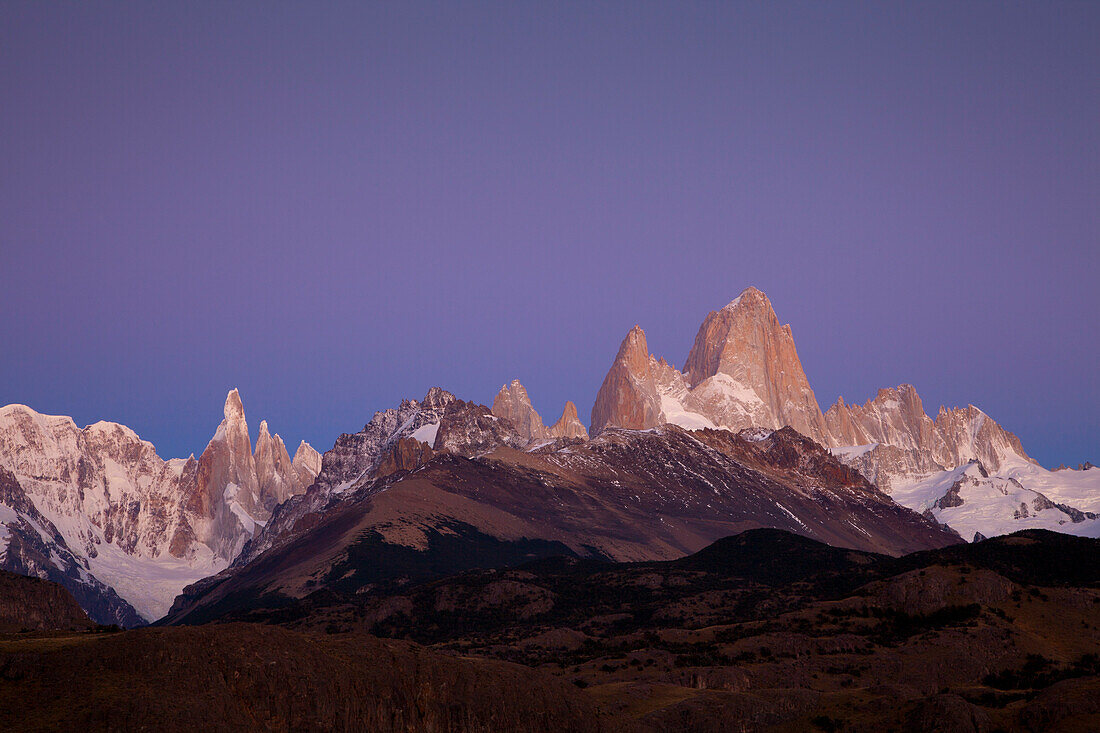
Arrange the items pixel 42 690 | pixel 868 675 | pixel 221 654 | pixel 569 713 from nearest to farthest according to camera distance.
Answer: pixel 42 690 → pixel 221 654 → pixel 569 713 → pixel 868 675

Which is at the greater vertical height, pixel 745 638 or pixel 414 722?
pixel 745 638

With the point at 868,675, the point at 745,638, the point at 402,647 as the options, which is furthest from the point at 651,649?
the point at 402,647

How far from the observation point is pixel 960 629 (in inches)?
7254

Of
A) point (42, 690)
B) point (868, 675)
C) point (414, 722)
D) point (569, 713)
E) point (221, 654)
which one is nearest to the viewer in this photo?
point (42, 690)

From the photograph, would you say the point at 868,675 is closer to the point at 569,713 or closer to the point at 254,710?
the point at 569,713

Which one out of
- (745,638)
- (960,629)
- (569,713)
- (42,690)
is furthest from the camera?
(745,638)

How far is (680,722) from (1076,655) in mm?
70434

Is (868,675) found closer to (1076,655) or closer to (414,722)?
(1076,655)

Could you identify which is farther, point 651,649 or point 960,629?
point 651,649

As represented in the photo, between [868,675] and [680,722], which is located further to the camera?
[868,675]

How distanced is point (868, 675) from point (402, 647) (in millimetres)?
74045

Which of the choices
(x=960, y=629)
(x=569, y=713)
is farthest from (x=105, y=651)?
(x=960, y=629)

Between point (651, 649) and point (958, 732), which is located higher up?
point (651, 649)

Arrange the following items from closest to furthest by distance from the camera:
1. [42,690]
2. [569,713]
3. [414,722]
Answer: [42,690], [414,722], [569,713]
